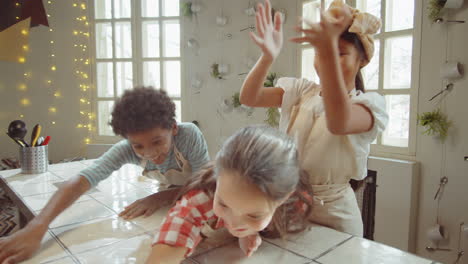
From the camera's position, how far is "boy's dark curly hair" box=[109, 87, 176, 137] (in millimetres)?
759

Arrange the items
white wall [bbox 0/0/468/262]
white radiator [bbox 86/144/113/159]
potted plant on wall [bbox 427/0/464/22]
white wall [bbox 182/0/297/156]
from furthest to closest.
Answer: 1. white radiator [bbox 86/144/113/159]
2. white wall [bbox 182/0/297/156]
3. white wall [bbox 0/0/468/262]
4. potted plant on wall [bbox 427/0/464/22]

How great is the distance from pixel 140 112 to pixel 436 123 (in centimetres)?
149

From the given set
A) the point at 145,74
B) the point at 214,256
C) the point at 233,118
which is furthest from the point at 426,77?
the point at 145,74

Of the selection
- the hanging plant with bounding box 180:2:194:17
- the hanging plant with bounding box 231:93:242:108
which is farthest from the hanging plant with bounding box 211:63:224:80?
the hanging plant with bounding box 180:2:194:17

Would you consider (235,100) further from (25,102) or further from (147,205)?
(25,102)

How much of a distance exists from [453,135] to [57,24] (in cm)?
311

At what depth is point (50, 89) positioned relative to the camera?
9.46ft

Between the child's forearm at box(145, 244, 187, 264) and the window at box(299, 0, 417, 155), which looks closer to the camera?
the child's forearm at box(145, 244, 187, 264)

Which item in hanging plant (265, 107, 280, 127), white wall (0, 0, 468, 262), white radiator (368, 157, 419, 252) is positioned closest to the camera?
white wall (0, 0, 468, 262)

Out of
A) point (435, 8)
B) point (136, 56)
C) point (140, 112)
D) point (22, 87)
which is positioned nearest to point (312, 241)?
point (140, 112)

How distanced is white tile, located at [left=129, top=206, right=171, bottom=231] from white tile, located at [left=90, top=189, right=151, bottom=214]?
0.34ft

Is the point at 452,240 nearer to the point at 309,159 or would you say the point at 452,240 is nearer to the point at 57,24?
the point at 309,159

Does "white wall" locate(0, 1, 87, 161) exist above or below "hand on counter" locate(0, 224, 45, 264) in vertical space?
above

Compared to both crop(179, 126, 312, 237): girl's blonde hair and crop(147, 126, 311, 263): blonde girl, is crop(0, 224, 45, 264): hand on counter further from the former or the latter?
crop(179, 126, 312, 237): girl's blonde hair
